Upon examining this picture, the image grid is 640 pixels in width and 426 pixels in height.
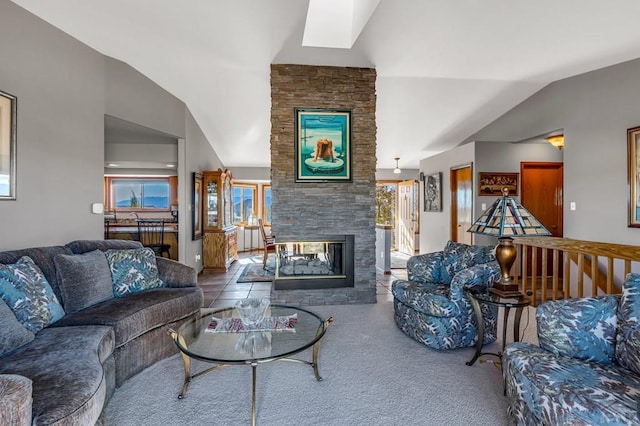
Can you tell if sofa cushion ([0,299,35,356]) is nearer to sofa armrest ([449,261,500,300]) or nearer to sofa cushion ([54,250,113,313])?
sofa cushion ([54,250,113,313])

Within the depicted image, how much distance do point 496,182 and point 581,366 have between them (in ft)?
14.7

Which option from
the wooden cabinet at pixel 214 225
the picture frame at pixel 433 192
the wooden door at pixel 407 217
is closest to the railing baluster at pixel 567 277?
the picture frame at pixel 433 192

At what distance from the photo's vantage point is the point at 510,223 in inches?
84.8

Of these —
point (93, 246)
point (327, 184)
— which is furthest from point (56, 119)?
point (327, 184)

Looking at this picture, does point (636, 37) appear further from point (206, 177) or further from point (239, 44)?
point (206, 177)

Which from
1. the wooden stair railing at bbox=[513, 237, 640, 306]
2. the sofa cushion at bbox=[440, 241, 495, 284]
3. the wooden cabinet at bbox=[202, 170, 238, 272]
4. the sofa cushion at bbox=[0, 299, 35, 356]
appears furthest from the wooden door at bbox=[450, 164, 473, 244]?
the sofa cushion at bbox=[0, 299, 35, 356]

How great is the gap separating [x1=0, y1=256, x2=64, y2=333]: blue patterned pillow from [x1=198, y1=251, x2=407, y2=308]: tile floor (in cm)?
186

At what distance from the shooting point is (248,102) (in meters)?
4.82

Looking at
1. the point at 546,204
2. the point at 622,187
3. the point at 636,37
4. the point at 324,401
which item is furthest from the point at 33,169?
the point at 546,204

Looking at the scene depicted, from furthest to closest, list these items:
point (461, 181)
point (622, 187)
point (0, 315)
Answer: point (461, 181) → point (622, 187) → point (0, 315)

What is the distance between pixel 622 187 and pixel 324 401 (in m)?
4.24

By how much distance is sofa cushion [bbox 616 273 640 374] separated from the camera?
1.49 metres

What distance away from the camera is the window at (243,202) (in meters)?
8.63

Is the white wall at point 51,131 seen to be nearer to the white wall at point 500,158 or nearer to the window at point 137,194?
the window at point 137,194
